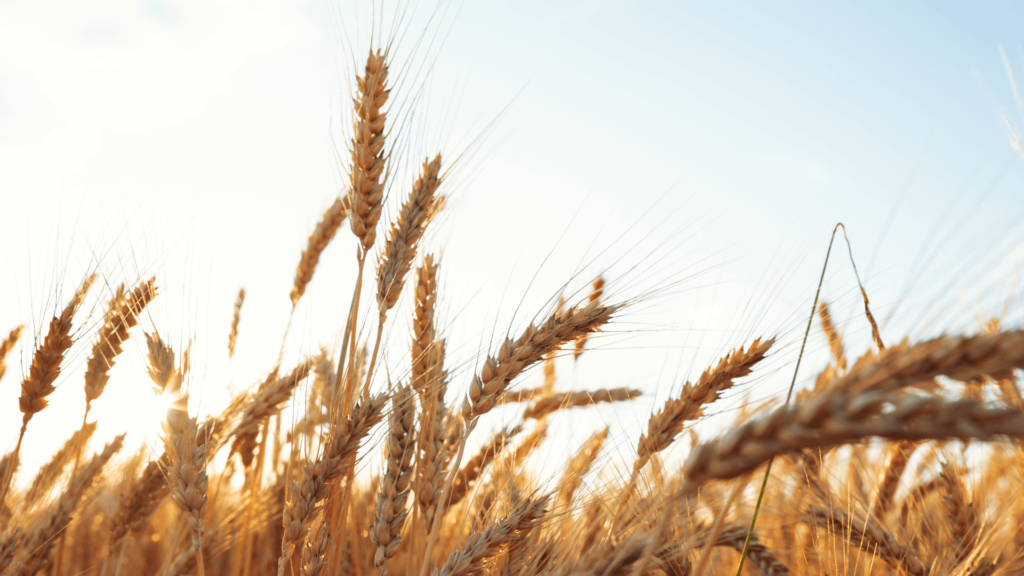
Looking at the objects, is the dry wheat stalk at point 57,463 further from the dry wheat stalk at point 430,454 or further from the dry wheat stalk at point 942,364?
the dry wheat stalk at point 942,364

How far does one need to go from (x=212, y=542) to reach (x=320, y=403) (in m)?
0.66

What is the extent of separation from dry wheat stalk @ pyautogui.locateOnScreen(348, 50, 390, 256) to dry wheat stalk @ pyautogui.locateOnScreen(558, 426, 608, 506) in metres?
0.91

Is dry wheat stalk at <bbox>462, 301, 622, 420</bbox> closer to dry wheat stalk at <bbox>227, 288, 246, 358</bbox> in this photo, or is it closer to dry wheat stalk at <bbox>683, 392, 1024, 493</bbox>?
dry wheat stalk at <bbox>683, 392, 1024, 493</bbox>

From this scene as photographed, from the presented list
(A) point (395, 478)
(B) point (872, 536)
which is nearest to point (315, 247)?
(A) point (395, 478)

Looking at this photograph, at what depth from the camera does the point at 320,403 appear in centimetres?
243

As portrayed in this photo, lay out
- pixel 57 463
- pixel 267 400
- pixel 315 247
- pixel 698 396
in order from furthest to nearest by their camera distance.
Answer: pixel 315 247 < pixel 57 463 < pixel 267 400 < pixel 698 396

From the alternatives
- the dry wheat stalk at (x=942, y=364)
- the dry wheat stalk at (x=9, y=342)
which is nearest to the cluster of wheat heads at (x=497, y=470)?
the dry wheat stalk at (x=942, y=364)

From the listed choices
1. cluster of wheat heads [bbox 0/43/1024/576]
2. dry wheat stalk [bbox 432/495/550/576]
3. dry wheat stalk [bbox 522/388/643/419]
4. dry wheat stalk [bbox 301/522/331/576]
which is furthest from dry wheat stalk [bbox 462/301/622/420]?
dry wheat stalk [bbox 522/388/643/419]

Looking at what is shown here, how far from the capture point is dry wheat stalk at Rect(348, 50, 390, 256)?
5.95 ft

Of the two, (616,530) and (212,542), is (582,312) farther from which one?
(212,542)

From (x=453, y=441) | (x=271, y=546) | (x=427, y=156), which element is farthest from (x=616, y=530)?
(x=271, y=546)

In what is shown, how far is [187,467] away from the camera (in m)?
1.48

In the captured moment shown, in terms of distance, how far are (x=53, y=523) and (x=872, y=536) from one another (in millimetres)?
2619

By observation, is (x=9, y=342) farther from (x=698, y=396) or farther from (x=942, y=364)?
(x=942, y=364)
